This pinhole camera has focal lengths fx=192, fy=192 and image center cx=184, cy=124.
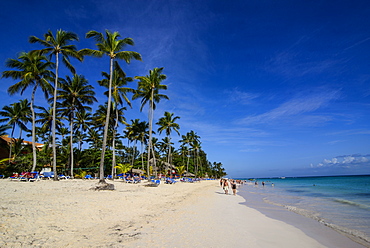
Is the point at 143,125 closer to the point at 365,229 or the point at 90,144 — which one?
the point at 90,144

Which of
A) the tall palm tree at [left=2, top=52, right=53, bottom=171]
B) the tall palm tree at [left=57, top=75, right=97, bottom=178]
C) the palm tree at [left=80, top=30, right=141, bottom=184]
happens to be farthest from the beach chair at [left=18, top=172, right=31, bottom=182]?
the palm tree at [left=80, top=30, right=141, bottom=184]

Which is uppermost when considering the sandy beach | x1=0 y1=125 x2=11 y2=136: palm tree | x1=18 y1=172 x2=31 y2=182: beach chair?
x1=0 y1=125 x2=11 y2=136: palm tree

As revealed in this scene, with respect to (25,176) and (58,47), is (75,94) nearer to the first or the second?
(58,47)

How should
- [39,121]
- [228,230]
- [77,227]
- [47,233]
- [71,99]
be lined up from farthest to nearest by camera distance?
[39,121] < [71,99] < [228,230] < [77,227] < [47,233]

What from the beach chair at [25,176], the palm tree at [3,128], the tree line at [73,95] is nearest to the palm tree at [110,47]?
the tree line at [73,95]

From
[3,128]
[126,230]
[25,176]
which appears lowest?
[126,230]

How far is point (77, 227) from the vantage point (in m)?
5.43

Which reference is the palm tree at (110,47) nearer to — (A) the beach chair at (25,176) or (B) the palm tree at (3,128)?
(A) the beach chair at (25,176)

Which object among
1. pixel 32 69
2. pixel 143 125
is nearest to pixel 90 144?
pixel 143 125

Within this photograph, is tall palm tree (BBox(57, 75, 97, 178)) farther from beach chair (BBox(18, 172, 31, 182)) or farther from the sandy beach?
the sandy beach

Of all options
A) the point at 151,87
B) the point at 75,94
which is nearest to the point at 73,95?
the point at 75,94

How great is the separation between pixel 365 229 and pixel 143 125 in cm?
3467

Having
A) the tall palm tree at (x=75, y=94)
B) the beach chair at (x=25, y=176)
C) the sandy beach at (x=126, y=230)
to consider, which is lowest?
the sandy beach at (x=126, y=230)

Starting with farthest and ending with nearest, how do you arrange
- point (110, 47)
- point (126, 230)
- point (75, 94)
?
point (75, 94), point (110, 47), point (126, 230)
